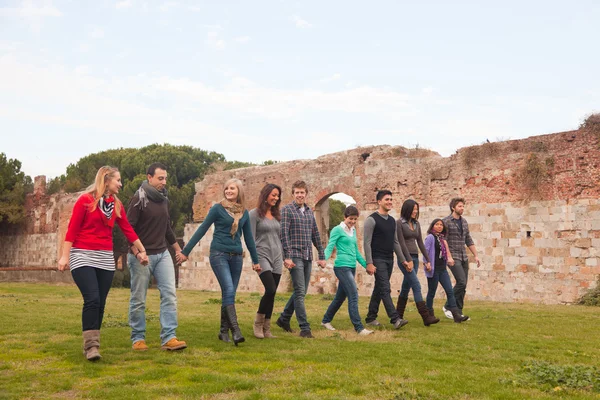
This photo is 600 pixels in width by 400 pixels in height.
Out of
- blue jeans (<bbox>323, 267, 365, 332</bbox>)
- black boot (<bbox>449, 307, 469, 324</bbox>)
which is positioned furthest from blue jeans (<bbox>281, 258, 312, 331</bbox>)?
black boot (<bbox>449, 307, 469, 324</bbox>)

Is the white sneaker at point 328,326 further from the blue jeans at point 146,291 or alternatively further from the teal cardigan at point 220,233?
the blue jeans at point 146,291

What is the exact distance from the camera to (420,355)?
22.2 feet

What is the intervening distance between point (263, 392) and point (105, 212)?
9.54ft

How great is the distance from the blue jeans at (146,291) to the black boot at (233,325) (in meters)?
0.69

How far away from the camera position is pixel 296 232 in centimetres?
854

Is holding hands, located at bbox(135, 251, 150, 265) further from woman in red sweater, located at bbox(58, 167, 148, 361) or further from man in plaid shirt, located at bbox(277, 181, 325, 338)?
man in plaid shirt, located at bbox(277, 181, 325, 338)

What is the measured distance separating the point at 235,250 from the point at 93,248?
1.85 meters

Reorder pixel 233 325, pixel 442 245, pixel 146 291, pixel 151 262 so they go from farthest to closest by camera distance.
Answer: pixel 442 245 < pixel 233 325 < pixel 151 262 < pixel 146 291

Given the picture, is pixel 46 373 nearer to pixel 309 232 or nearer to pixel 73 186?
pixel 309 232

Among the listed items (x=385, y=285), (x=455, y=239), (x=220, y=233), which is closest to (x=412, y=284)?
(x=385, y=285)

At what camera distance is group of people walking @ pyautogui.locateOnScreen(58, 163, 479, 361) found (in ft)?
21.1

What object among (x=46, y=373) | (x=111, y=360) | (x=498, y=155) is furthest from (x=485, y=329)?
(x=498, y=155)

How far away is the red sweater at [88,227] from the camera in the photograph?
20.8 feet

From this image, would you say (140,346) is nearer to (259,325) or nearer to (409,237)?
(259,325)
